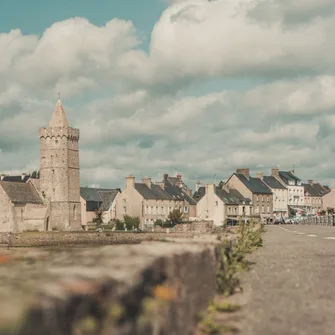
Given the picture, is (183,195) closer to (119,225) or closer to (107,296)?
(119,225)

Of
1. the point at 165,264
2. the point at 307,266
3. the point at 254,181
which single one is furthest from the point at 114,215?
the point at 165,264

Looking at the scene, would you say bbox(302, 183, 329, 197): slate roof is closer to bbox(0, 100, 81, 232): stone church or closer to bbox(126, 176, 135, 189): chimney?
bbox(126, 176, 135, 189): chimney

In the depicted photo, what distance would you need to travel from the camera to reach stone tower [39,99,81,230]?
110m

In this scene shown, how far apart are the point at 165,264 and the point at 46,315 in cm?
253

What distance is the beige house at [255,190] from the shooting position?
440 feet

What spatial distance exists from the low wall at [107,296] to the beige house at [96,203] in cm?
11520

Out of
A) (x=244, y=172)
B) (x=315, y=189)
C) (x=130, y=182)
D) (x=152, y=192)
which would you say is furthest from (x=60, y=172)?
(x=315, y=189)

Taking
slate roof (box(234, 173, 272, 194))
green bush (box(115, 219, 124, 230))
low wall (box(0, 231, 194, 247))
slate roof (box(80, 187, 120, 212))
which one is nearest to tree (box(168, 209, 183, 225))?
green bush (box(115, 219, 124, 230))

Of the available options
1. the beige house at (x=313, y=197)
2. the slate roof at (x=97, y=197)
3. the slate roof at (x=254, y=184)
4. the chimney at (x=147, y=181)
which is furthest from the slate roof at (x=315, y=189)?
the chimney at (x=147, y=181)

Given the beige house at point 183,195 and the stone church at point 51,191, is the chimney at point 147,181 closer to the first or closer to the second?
the beige house at point 183,195

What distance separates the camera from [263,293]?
32.0 ft

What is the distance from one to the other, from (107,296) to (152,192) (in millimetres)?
113610

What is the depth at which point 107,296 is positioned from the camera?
14.3 ft

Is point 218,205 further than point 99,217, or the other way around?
point 218,205
